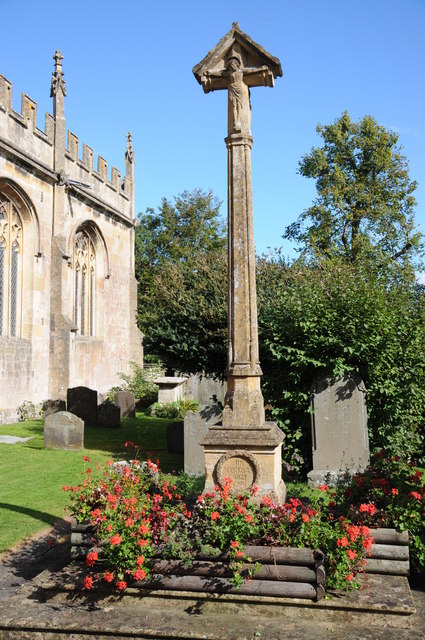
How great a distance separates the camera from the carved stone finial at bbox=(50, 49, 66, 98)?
66.4ft

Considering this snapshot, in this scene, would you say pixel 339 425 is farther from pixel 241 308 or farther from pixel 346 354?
pixel 241 308

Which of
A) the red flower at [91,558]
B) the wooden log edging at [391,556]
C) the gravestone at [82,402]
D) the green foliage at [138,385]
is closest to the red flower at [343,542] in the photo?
the wooden log edging at [391,556]

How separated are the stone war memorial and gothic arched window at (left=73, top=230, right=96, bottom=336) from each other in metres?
17.1

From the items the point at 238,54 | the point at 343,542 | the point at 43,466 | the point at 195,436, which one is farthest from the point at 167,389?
the point at 343,542

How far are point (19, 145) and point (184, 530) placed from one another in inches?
633

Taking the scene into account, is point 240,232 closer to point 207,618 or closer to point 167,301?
point 207,618

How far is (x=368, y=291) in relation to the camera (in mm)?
9969

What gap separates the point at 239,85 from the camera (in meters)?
6.22

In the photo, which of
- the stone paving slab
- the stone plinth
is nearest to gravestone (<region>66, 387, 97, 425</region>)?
the stone plinth

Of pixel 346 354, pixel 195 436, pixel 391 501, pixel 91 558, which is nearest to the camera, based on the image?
pixel 91 558

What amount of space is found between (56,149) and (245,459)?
17216 millimetres

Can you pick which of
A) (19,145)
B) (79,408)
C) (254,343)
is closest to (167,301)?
(79,408)

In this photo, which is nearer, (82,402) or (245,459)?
(245,459)

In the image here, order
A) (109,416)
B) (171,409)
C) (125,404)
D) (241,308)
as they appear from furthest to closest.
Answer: (171,409)
(125,404)
(109,416)
(241,308)
